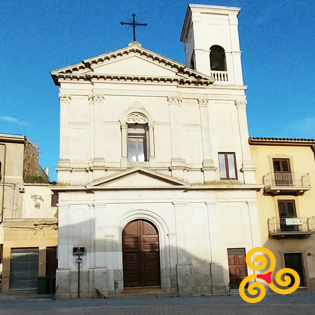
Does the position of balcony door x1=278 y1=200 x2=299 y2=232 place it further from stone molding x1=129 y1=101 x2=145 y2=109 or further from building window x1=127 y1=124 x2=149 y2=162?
stone molding x1=129 y1=101 x2=145 y2=109

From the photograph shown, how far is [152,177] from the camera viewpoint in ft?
68.6

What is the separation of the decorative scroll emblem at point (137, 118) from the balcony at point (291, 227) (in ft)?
29.9

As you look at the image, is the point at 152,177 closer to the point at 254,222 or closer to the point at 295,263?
the point at 254,222

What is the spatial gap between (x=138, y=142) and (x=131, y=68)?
442 cm

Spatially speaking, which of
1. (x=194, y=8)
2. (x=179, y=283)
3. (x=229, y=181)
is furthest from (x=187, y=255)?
(x=194, y=8)

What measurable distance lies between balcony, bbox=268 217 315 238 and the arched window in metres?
10.5

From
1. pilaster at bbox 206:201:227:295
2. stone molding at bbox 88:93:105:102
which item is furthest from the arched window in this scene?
pilaster at bbox 206:201:227:295

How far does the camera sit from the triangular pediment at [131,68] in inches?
870

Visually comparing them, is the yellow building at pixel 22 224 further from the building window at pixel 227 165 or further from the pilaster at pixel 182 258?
the building window at pixel 227 165

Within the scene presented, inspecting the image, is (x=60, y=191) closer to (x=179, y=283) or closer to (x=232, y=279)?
(x=179, y=283)

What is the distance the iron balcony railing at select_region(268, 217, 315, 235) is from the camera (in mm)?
21703

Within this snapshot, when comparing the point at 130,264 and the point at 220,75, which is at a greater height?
the point at 220,75

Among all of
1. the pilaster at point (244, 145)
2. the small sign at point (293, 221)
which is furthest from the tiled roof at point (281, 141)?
the small sign at point (293, 221)

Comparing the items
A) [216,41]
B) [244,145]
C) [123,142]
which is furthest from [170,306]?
[216,41]
